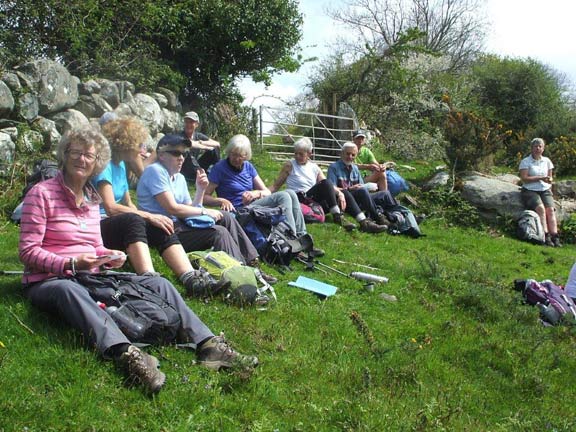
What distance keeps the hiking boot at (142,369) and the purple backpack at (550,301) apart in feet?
14.2

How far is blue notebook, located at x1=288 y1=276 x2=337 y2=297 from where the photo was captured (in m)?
5.77

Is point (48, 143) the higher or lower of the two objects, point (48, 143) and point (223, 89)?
the lower

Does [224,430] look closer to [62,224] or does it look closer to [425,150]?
[62,224]

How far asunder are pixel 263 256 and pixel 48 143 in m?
4.05

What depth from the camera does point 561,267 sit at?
9.09 metres

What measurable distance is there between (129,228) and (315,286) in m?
2.07

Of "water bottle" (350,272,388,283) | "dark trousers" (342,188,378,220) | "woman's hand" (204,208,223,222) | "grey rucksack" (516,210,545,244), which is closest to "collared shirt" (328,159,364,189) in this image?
"dark trousers" (342,188,378,220)

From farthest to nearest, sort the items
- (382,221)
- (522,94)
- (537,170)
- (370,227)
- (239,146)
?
(522,94), (537,170), (382,221), (370,227), (239,146)

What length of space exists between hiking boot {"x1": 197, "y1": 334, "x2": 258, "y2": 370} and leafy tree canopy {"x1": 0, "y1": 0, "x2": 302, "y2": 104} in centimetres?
686

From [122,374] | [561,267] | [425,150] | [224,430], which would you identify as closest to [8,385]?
[122,374]

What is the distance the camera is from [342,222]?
29.5ft

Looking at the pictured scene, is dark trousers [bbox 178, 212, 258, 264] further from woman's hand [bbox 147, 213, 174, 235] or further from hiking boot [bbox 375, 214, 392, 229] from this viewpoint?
hiking boot [bbox 375, 214, 392, 229]

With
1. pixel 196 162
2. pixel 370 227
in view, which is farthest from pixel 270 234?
pixel 196 162

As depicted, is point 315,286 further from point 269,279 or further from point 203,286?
point 203,286
